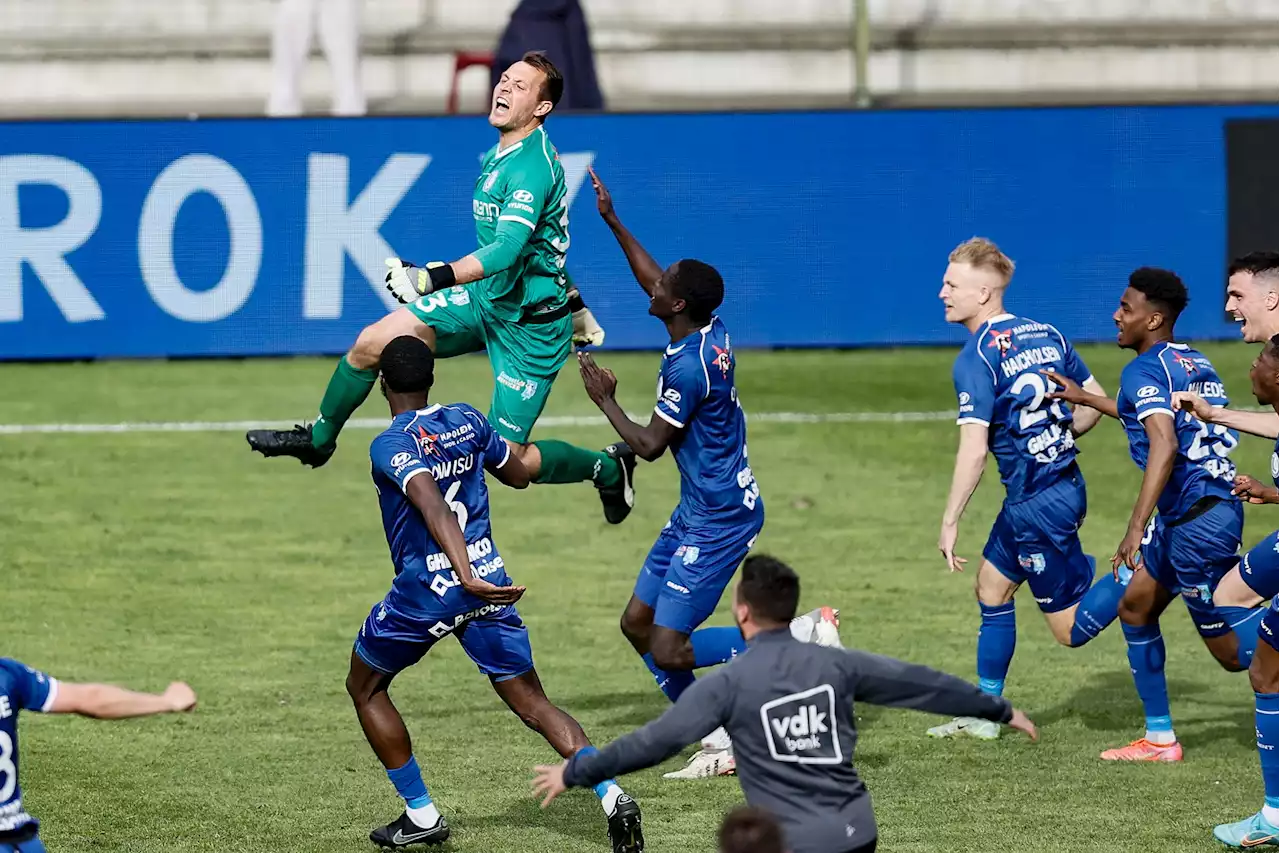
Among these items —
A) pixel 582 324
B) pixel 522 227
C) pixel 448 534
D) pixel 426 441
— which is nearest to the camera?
pixel 448 534

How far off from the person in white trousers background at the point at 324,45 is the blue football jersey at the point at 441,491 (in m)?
17.6

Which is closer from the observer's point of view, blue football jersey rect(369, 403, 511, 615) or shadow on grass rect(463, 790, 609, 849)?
blue football jersey rect(369, 403, 511, 615)

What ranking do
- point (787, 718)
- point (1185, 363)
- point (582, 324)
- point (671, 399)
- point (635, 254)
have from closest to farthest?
point (787, 718), point (671, 399), point (1185, 363), point (635, 254), point (582, 324)

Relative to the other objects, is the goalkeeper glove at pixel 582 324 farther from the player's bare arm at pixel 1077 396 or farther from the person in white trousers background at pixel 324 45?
the person in white trousers background at pixel 324 45

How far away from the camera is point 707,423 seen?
946 centimetres

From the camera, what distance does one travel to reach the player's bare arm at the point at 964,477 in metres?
9.70

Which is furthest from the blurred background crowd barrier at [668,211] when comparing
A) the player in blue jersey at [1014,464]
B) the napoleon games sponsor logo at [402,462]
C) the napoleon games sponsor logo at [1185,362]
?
the napoleon games sponsor logo at [402,462]

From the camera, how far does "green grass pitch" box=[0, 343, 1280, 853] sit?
9.14 m

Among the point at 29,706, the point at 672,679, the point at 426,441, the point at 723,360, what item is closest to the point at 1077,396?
the point at 723,360

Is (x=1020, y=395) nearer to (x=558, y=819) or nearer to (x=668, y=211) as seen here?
(x=558, y=819)

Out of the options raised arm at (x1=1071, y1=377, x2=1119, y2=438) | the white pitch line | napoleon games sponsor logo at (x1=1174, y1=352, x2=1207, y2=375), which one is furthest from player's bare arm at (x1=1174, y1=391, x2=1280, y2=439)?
the white pitch line

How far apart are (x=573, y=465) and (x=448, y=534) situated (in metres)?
2.57

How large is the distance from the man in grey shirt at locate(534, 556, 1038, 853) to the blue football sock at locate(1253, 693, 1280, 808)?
259cm

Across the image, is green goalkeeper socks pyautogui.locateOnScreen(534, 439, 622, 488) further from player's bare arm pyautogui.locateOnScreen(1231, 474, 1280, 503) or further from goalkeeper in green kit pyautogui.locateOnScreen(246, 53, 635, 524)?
player's bare arm pyautogui.locateOnScreen(1231, 474, 1280, 503)
